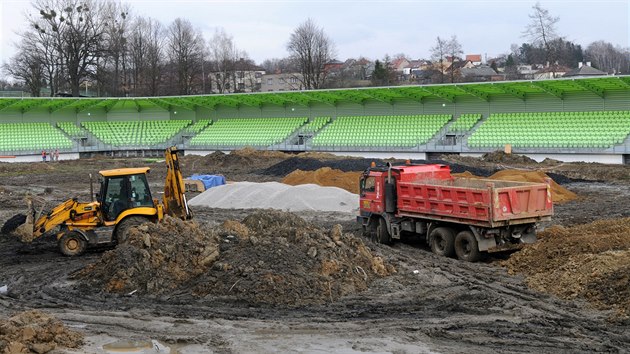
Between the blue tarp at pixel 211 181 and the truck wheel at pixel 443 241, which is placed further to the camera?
the blue tarp at pixel 211 181

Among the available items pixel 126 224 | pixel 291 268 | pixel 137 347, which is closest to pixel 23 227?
pixel 126 224

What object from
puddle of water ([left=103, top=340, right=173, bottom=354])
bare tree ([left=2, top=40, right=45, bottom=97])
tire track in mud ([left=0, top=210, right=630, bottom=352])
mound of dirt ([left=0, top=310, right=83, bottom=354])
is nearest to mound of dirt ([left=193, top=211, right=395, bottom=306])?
tire track in mud ([left=0, top=210, right=630, bottom=352])

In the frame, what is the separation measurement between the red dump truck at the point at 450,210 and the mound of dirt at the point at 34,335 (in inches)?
353

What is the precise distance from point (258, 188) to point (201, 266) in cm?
1408

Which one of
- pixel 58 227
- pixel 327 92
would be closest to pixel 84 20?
pixel 327 92

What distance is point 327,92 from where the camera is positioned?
176 ft

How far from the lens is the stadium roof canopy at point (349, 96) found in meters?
44.4

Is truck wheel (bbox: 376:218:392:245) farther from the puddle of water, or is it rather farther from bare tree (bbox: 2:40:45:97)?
bare tree (bbox: 2:40:45:97)

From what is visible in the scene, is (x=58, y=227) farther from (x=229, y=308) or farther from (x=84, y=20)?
(x=84, y=20)

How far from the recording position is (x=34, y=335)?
31.0 feet

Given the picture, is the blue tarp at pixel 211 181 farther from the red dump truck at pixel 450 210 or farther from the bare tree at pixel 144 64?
the bare tree at pixel 144 64

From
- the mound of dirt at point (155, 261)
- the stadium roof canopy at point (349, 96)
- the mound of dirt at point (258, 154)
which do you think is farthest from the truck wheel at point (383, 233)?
the mound of dirt at point (258, 154)

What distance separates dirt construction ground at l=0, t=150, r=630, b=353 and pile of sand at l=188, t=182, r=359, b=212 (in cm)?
765

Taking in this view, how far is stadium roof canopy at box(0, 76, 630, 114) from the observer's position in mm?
44406
